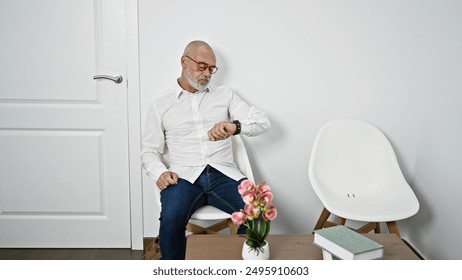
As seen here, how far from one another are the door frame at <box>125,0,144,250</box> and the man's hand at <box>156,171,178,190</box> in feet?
1.45

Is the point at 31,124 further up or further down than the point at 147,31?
further down

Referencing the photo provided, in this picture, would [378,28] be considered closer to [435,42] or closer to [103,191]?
[435,42]

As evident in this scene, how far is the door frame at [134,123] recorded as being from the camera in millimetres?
2352

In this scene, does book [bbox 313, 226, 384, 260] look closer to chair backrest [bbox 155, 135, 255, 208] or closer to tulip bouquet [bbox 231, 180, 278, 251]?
tulip bouquet [bbox 231, 180, 278, 251]

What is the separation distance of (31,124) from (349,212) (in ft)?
5.87

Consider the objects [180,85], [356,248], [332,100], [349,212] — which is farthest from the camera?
[332,100]

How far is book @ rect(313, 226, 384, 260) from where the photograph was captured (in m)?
1.43

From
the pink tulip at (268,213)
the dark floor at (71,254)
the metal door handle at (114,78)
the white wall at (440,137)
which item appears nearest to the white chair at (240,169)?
the dark floor at (71,254)

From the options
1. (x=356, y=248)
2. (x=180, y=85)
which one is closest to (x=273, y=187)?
(x=180, y=85)

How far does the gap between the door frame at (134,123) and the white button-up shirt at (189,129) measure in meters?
0.22

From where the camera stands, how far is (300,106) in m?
2.49

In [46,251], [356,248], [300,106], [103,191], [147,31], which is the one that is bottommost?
[46,251]

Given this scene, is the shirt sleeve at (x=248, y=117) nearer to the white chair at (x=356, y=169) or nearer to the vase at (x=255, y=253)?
the white chair at (x=356, y=169)

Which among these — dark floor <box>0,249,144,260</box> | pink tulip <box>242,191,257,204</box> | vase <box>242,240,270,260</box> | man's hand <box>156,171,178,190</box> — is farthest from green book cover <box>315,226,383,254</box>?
dark floor <box>0,249,144,260</box>
